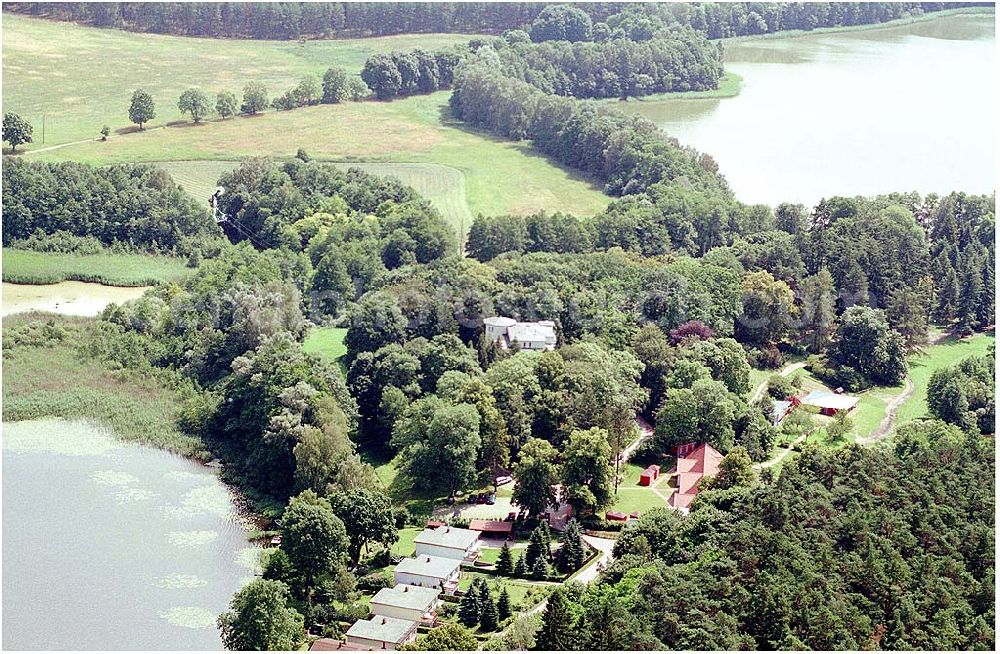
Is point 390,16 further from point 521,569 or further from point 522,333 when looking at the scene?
point 521,569

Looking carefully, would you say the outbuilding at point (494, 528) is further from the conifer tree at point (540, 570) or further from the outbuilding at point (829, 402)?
the outbuilding at point (829, 402)


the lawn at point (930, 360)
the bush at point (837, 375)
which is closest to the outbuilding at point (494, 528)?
the lawn at point (930, 360)

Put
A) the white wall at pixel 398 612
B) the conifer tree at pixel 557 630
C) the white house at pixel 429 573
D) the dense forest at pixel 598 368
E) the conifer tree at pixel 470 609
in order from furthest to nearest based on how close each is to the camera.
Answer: the white house at pixel 429 573, the conifer tree at pixel 470 609, the white wall at pixel 398 612, the dense forest at pixel 598 368, the conifer tree at pixel 557 630

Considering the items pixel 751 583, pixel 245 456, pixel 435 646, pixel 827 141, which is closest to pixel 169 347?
pixel 245 456

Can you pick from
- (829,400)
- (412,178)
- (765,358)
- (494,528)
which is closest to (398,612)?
(494,528)

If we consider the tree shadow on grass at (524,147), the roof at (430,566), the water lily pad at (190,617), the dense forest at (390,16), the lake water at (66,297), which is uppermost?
the dense forest at (390,16)

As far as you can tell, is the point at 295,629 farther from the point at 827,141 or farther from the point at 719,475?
the point at 827,141
